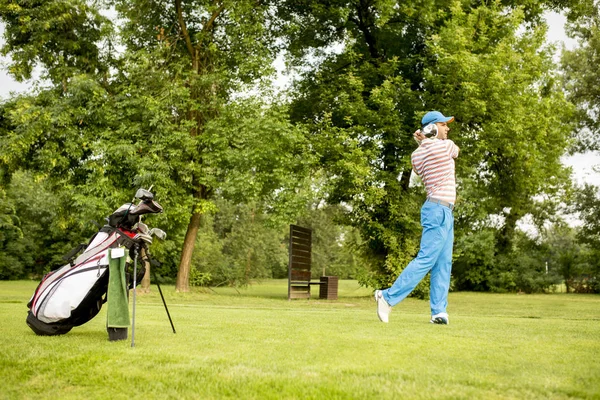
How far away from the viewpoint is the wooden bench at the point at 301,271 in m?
24.4

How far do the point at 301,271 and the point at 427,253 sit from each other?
57.5 ft

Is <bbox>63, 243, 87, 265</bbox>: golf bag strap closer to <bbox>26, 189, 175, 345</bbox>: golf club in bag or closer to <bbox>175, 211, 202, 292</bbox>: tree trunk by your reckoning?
<bbox>26, 189, 175, 345</bbox>: golf club in bag

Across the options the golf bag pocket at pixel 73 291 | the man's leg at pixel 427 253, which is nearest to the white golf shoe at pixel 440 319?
the man's leg at pixel 427 253

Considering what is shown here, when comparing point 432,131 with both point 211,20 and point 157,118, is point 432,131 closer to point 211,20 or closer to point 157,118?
point 157,118

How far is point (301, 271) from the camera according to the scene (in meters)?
25.2

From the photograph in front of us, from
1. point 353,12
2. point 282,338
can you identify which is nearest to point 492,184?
point 353,12

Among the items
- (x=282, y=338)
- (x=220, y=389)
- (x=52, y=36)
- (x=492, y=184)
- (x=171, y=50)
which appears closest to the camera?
(x=220, y=389)

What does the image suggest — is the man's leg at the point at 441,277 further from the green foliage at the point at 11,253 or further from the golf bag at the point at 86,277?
the green foliage at the point at 11,253

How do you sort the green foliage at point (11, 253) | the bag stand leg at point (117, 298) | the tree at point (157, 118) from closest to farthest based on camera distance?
the bag stand leg at point (117, 298) < the tree at point (157, 118) < the green foliage at point (11, 253)

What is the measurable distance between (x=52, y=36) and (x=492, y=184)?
19391 millimetres

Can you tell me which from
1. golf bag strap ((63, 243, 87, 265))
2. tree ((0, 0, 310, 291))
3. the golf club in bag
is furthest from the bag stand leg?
tree ((0, 0, 310, 291))

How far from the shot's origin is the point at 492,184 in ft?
94.7

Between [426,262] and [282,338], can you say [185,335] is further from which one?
[426,262]

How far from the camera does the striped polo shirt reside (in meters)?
8.06
